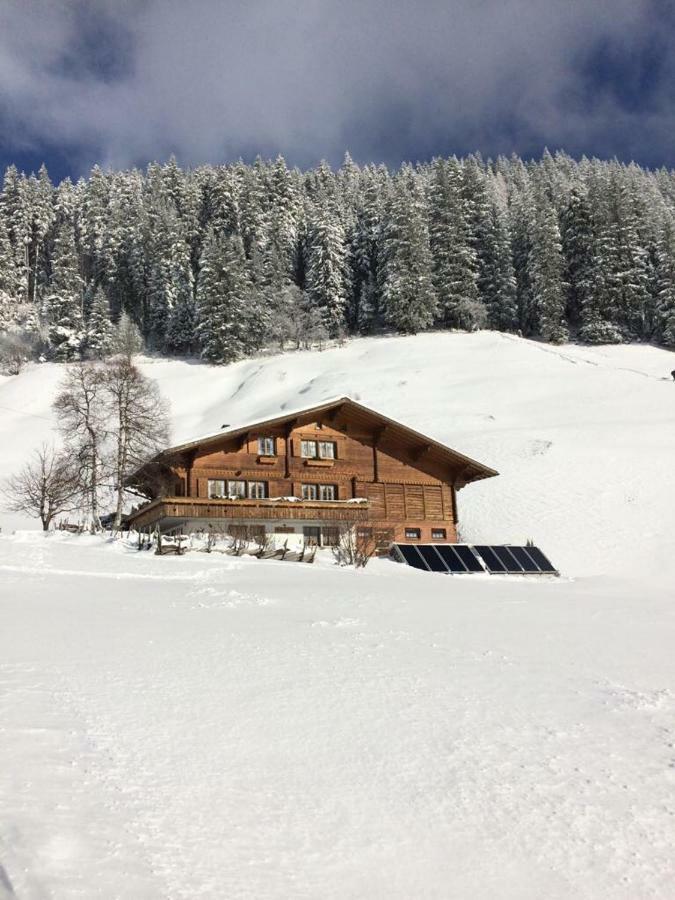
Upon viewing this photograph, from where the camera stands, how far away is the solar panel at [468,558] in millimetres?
26203

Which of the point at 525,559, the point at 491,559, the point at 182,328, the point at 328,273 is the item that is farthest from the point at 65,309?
the point at 525,559

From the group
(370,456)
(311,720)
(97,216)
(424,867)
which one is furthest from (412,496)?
(97,216)

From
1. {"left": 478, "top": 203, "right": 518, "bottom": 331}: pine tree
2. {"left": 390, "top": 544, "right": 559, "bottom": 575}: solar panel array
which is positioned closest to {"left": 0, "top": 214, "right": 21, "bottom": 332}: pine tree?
{"left": 478, "top": 203, "right": 518, "bottom": 331}: pine tree

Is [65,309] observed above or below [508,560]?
above

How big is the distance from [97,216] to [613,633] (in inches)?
3962

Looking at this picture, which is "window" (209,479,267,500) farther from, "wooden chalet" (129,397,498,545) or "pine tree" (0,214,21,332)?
"pine tree" (0,214,21,332)

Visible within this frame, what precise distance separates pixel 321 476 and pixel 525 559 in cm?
1109

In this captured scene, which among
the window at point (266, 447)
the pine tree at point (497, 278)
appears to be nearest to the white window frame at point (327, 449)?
the window at point (266, 447)

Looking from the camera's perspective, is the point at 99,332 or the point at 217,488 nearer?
the point at 217,488

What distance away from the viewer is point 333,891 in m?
3.60

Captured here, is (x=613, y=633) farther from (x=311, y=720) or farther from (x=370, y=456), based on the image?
(x=370, y=456)

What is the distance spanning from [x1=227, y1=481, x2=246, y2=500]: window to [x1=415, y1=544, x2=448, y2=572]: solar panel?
9.39 metres

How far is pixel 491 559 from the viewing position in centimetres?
2720

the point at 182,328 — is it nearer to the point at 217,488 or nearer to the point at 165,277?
the point at 165,277
